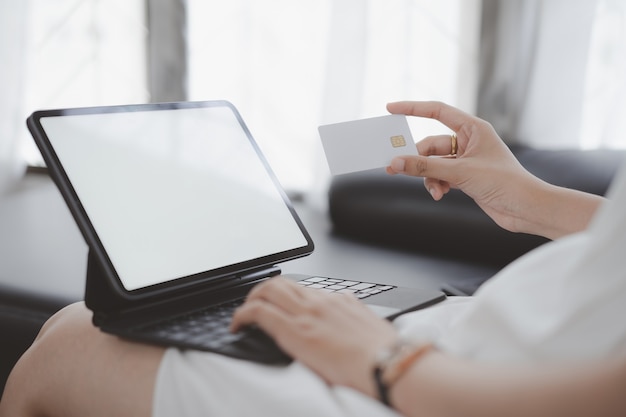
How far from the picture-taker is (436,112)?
1107 millimetres

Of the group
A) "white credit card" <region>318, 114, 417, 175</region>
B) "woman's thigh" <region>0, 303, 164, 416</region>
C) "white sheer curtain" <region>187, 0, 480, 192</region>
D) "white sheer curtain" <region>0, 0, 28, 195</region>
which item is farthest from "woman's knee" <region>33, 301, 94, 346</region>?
"white sheer curtain" <region>0, 0, 28, 195</region>

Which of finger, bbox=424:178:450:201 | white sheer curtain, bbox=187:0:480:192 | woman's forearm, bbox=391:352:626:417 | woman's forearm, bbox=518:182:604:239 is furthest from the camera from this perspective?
white sheer curtain, bbox=187:0:480:192

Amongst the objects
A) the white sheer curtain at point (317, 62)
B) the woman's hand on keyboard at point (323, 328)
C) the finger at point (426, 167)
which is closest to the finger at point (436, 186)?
the finger at point (426, 167)

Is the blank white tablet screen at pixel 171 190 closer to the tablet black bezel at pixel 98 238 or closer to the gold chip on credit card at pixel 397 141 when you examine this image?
the tablet black bezel at pixel 98 238

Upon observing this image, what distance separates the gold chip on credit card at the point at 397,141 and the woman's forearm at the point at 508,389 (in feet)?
1.60

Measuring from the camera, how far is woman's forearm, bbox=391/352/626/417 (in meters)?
0.52

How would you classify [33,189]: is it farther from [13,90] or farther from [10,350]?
[10,350]

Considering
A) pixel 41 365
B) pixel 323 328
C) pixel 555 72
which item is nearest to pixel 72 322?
pixel 41 365

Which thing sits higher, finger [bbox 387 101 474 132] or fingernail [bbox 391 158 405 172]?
finger [bbox 387 101 474 132]

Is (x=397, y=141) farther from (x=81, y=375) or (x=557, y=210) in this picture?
(x=81, y=375)

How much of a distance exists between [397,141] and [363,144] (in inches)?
2.0

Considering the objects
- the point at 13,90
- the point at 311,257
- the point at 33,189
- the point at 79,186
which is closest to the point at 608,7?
the point at 311,257

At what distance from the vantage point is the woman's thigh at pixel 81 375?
72 cm

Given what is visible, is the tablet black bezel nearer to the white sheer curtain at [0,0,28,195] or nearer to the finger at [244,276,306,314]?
the finger at [244,276,306,314]
